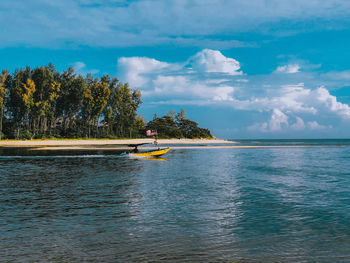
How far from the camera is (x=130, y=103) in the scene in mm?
136375

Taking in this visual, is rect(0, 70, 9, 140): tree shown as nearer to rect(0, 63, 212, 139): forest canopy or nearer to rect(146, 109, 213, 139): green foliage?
rect(0, 63, 212, 139): forest canopy

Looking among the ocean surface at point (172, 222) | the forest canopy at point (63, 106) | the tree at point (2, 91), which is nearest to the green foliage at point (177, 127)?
the forest canopy at point (63, 106)

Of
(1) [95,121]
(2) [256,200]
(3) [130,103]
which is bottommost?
(2) [256,200]

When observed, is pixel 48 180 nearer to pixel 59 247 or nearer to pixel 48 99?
pixel 59 247

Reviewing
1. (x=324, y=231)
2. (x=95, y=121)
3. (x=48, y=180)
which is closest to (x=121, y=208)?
(x=324, y=231)

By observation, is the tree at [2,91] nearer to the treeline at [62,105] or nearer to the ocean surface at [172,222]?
the treeline at [62,105]

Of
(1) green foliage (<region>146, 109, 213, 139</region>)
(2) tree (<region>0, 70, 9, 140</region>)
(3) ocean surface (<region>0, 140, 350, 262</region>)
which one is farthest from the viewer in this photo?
(1) green foliage (<region>146, 109, 213, 139</region>)

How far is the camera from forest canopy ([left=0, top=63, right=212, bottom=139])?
105m

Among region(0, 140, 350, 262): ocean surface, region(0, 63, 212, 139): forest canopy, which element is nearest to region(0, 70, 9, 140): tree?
region(0, 63, 212, 139): forest canopy

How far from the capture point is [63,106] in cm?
11788

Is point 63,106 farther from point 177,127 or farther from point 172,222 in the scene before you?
point 172,222

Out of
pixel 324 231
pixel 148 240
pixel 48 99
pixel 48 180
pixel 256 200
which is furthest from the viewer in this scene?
pixel 48 99

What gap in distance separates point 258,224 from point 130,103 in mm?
126588

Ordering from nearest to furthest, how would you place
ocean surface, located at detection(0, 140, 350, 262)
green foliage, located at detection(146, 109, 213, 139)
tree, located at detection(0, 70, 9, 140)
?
ocean surface, located at detection(0, 140, 350, 262) → tree, located at detection(0, 70, 9, 140) → green foliage, located at detection(146, 109, 213, 139)
